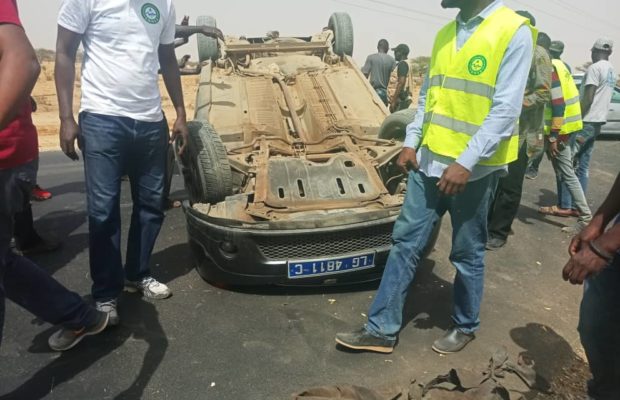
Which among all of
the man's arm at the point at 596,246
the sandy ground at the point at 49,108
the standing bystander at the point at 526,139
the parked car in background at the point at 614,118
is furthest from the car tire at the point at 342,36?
the parked car in background at the point at 614,118

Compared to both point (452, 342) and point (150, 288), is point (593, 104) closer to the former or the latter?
point (452, 342)

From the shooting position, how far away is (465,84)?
249 centimetres

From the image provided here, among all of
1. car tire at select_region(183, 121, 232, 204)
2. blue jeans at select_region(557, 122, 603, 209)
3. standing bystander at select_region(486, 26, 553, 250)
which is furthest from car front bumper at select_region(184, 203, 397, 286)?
blue jeans at select_region(557, 122, 603, 209)

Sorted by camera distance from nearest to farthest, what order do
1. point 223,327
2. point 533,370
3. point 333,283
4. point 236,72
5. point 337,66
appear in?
point 533,370, point 223,327, point 333,283, point 236,72, point 337,66

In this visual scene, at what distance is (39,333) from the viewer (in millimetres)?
3025

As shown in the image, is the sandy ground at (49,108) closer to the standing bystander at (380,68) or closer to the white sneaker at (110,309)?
the standing bystander at (380,68)

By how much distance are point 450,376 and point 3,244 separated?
2.12 m

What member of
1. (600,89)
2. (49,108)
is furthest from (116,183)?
(49,108)

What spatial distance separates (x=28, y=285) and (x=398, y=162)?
208 cm

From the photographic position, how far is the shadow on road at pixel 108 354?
99.8 inches

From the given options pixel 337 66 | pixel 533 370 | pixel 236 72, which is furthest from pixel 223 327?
pixel 337 66

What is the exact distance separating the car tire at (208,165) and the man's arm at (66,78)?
86 centimetres

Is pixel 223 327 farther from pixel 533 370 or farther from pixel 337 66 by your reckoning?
pixel 337 66

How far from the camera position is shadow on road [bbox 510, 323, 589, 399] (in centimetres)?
263
